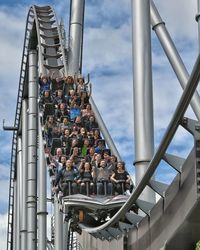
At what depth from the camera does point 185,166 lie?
5285 mm

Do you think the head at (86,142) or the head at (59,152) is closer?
the head at (59,152)

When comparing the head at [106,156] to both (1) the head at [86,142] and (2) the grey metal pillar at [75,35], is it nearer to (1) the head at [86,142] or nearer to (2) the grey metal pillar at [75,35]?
(1) the head at [86,142]

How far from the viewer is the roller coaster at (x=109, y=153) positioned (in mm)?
5324

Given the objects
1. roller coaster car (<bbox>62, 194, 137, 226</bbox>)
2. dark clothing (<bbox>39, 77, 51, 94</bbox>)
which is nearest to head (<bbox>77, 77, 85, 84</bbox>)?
dark clothing (<bbox>39, 77, 51, 94</bbox>)

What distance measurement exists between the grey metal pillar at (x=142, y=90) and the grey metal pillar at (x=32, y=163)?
6.28 meters

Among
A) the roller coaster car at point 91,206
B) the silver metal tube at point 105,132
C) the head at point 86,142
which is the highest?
the silver metal tube at point 105,132

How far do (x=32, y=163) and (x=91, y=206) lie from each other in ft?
22.3

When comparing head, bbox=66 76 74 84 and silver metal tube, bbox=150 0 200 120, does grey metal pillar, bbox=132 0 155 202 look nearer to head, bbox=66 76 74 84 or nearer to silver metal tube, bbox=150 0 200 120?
silver metal tube, bbox=150 0 200 120

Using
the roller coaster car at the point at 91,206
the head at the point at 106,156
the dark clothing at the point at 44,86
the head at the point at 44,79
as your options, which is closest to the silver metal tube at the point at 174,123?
the roller coaster car at the point at 91,206

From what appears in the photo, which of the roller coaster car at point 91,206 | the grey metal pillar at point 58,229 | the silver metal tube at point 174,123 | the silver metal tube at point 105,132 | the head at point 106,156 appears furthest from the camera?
the silver metal tube at point 105,132

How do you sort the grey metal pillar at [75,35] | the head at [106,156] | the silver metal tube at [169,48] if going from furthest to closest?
the grey metal pillar at [75,35] < the silver metal tube at [169,48] < the head at [106,156]

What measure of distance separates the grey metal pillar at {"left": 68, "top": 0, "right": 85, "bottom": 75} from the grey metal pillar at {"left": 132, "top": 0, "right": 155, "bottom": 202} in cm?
540

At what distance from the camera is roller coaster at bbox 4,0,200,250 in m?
5.32

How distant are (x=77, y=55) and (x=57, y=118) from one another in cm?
303
